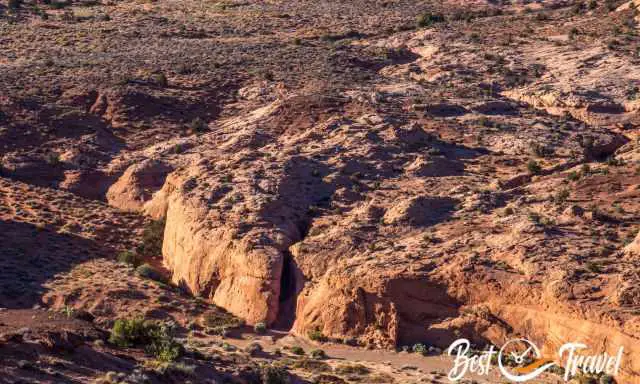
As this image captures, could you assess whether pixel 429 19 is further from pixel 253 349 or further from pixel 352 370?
pixel 352 370

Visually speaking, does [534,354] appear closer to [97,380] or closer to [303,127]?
[97,380]

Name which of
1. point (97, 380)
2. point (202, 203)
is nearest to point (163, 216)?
point (202, 203)

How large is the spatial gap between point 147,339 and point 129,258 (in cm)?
1048

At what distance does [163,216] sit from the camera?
1393 inches

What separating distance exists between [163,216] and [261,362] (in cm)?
1162

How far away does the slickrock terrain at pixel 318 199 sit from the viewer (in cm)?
2553

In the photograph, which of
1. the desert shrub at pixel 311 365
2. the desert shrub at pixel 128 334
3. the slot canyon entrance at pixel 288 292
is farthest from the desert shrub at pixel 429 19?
the desert shrub at pixel 128 334

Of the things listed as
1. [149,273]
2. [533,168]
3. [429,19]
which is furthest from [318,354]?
[429,19]

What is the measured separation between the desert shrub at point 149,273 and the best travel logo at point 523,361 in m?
10.2

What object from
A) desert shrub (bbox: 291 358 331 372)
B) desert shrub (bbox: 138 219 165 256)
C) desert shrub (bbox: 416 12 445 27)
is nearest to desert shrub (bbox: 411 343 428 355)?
desert shrub (bbox: 291 358 331 372)

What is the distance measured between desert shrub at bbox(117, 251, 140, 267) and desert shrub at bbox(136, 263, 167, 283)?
647mm

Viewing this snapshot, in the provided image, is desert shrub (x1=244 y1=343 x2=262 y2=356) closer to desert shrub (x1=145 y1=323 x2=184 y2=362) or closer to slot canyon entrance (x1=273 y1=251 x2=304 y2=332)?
slot canyon entrance (x1=273 y1=251 x2=304 y2=332)

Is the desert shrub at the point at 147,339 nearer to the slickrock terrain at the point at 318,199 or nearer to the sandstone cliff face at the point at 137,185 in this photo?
the slickrock terrain at the point at 318,199

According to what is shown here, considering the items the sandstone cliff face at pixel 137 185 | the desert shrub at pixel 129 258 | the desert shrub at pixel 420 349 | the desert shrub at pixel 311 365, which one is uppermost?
the sandstone cliff face at pixel 137 185
